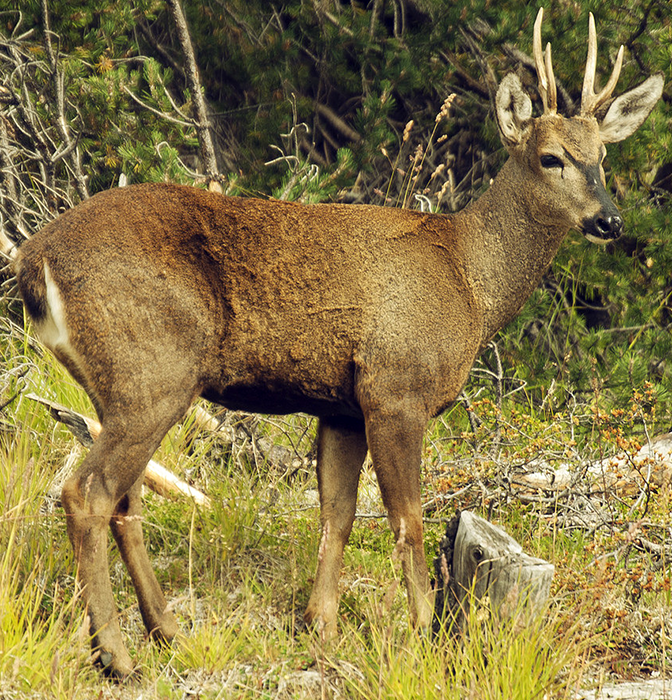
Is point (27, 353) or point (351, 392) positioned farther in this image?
point (27, 353)

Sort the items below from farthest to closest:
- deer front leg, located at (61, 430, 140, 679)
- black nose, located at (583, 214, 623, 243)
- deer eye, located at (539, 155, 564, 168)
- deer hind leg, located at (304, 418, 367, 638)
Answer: deer hind leg, located at (304, 418, 367, 638)
deer eye, located at (539, 155, 564, 168)
black nose, located at (583, 214, 623, 243)
deer front leg, located at (61, 430, 140, 679)

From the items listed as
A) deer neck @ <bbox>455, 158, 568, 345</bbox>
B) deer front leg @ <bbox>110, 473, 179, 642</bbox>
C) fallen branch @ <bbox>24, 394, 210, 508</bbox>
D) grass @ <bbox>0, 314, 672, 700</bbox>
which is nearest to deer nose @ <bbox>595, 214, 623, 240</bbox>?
deer neck @ <bbox>455, 158, 568, 345</bbox>

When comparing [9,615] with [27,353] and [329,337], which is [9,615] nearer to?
[329,337]

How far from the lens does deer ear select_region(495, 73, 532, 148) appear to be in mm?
4457

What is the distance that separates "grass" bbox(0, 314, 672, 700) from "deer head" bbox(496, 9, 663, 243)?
3.71ft

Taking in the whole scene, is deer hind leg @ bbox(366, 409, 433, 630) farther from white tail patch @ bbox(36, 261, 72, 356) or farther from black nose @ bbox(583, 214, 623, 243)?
white tail patch @ bbox(36, 261, 72, 356)

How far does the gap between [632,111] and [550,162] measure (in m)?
0.69

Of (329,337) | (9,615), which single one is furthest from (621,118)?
(9,615)

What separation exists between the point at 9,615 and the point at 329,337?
1695 mm

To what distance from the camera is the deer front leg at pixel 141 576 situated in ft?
13.3

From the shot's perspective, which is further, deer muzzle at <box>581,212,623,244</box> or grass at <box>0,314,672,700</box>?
deer muzzle at <box>581,212,623,244</box>

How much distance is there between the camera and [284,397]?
4.12 meters

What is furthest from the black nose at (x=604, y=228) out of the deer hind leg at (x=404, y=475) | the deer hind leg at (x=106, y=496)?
the deer hind leg at (x=106, y=496)

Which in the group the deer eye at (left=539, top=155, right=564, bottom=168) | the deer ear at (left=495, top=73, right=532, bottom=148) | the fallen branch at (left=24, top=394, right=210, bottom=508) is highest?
the deer ear at (left=495, top=73, right=532, bottom=148)
